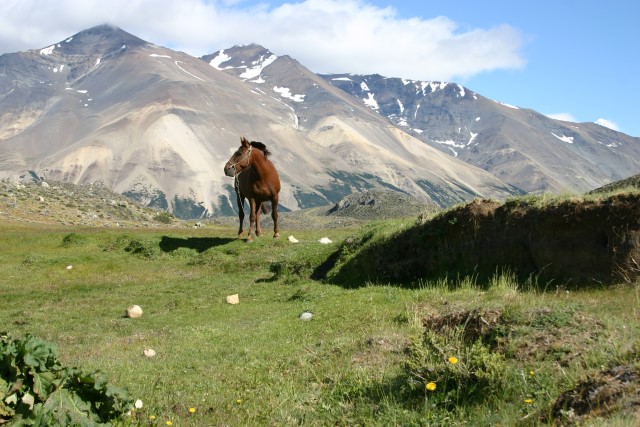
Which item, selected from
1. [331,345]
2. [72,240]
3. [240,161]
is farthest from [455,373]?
[72,240]

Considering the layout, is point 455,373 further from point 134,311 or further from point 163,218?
point 163,218

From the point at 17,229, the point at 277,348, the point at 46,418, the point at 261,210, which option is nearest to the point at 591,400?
the point at 46,418

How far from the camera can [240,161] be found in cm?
3003

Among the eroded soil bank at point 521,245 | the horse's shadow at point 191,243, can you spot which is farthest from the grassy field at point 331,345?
the horse's shadow at point 191,243

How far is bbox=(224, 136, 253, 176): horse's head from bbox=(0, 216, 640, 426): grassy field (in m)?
7.03

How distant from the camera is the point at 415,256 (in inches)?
803

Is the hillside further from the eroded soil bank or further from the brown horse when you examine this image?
the eroded soil bank

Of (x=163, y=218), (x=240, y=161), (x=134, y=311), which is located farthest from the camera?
(x=163, y=218)

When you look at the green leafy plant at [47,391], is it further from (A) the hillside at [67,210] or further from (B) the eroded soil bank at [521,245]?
(A) the hillside at [67,210]

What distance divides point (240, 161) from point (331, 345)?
62.0ft

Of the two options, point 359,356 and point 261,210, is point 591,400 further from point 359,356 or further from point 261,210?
point 261,210

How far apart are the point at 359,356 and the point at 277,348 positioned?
2.51 metres

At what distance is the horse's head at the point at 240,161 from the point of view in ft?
98.1

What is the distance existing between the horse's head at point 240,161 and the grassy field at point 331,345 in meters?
7.03
